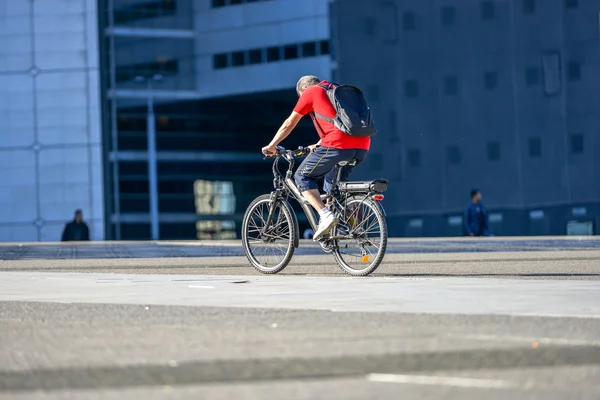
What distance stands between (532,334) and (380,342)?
27.8 inches

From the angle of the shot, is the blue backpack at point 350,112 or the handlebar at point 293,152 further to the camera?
the handlebar at point 293,152

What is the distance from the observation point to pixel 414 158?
53.7 meters

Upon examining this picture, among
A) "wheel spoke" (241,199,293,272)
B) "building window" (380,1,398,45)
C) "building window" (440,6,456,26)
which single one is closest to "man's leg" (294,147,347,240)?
"wheel spoke" (241,199,293,272)

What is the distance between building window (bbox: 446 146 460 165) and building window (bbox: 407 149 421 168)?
118 cm

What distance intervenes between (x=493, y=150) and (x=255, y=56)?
13.8m

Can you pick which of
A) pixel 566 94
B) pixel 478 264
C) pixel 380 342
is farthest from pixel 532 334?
pixel 566 94

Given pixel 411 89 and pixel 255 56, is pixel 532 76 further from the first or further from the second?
pixel 255 56

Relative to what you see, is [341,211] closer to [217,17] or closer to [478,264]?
[478,264]

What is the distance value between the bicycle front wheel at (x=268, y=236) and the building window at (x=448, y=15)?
42.7 meters

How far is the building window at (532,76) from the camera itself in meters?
51.9

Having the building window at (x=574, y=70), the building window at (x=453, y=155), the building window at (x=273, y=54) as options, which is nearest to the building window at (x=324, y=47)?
the building window at (x=273, y=54)

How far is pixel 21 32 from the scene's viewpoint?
60.7m

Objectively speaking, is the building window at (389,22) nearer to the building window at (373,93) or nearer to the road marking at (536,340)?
the building window at (373,93)

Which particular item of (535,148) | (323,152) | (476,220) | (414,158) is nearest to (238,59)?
(414,158)
